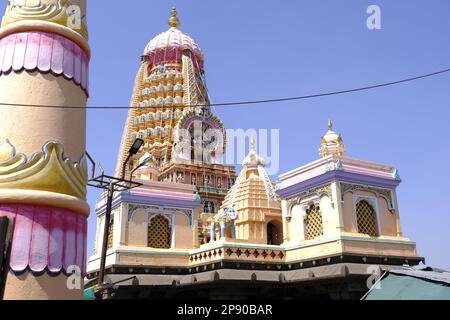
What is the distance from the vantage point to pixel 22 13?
24.3 feet

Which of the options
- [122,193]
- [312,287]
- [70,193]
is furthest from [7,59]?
[312,287]

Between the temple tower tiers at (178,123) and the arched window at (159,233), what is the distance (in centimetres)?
1836

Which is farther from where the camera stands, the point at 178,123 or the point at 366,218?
the point at 178,123

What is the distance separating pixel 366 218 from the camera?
18281mm

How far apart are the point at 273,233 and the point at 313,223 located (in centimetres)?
611

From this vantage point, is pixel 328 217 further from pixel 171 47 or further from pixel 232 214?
pixel 171 47

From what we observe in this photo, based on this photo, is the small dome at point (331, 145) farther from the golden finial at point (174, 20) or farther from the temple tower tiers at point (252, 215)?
the golden finial at point (174, 20)

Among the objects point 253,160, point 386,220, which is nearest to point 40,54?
point 386,220

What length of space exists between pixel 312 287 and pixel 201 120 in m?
28.5

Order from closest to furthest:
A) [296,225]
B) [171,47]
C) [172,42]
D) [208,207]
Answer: [296,225] < [208,207] < [171,47] < [172,42]

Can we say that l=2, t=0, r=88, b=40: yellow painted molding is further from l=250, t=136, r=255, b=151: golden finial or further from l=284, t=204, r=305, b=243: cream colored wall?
l=250, t=136, r=255, b=151: golden finial

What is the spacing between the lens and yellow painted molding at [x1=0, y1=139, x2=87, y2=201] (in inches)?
253

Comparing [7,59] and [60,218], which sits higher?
[7,59]

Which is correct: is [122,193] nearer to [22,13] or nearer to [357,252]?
[357,252]
